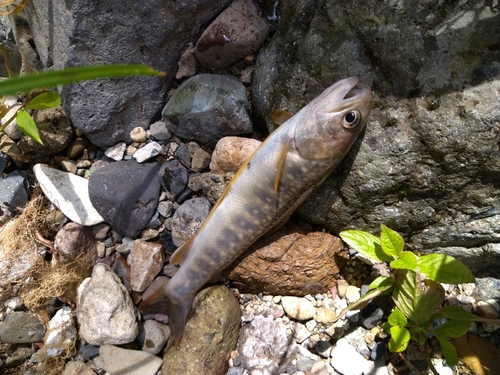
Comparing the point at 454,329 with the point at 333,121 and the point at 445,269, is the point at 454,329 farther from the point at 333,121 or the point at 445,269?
the point at 333,121

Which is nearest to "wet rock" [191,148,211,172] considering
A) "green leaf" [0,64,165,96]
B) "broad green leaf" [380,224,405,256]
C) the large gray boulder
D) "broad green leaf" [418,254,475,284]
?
the large gray boulder

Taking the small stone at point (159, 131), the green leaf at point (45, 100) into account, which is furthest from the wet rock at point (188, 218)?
the green leaf at point (45, 100)

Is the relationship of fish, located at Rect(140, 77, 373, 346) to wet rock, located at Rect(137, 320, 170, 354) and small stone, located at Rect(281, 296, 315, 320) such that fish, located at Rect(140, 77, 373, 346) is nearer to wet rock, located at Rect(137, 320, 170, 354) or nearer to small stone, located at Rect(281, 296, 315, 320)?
wet rock, located at Rect(137, 320, 170, 354)

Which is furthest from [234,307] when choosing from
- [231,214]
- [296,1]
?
[296,1]

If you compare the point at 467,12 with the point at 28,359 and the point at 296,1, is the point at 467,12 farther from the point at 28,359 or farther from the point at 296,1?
the point at 28,359

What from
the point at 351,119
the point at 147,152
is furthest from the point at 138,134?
the point at 351,119

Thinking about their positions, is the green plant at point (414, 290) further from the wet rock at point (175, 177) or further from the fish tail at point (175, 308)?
the wet rock at point (175, 177)
